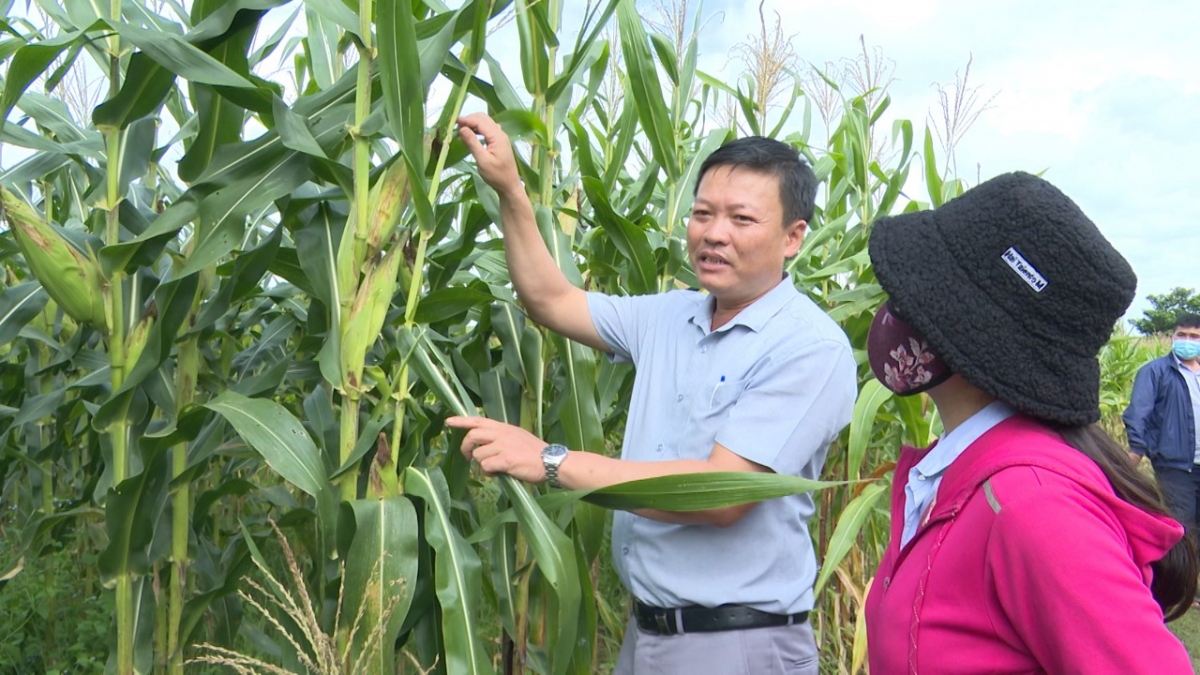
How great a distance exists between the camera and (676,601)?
213cm

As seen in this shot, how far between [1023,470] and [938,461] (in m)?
0.24

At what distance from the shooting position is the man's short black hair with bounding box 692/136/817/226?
2236 mm

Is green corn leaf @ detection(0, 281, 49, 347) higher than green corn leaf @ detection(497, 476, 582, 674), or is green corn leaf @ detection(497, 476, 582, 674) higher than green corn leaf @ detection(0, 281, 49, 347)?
green corn leaf @ detection(0, 281, 49, 347)

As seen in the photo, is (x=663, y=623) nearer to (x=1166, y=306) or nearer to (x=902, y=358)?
(x=902, y=358)

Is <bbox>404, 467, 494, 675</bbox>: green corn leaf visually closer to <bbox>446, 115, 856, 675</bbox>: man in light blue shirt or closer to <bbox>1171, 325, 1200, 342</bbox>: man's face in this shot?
<bbox>446, 115, 856, 675</bbox>: man in light blue shirt

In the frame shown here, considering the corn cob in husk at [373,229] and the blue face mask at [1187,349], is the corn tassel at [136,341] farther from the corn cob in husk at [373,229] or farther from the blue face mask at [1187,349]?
the blue face mask at [1187,349]

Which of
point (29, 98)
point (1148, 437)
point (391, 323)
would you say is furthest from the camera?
point (1148, 437)

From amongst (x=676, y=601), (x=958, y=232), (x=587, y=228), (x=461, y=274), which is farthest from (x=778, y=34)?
(x=958, y=232)

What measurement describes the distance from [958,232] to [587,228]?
8.09 ft

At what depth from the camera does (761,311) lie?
2221 mm

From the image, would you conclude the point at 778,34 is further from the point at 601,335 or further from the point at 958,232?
the point at 958,232

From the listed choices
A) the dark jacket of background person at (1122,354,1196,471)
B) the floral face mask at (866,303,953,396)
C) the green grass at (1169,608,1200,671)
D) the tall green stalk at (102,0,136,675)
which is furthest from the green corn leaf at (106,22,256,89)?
the dark jacket of background person at (1122,354,1196,471)

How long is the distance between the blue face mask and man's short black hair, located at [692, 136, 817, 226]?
562 centimetres

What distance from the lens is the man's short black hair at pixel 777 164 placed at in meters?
2.24
